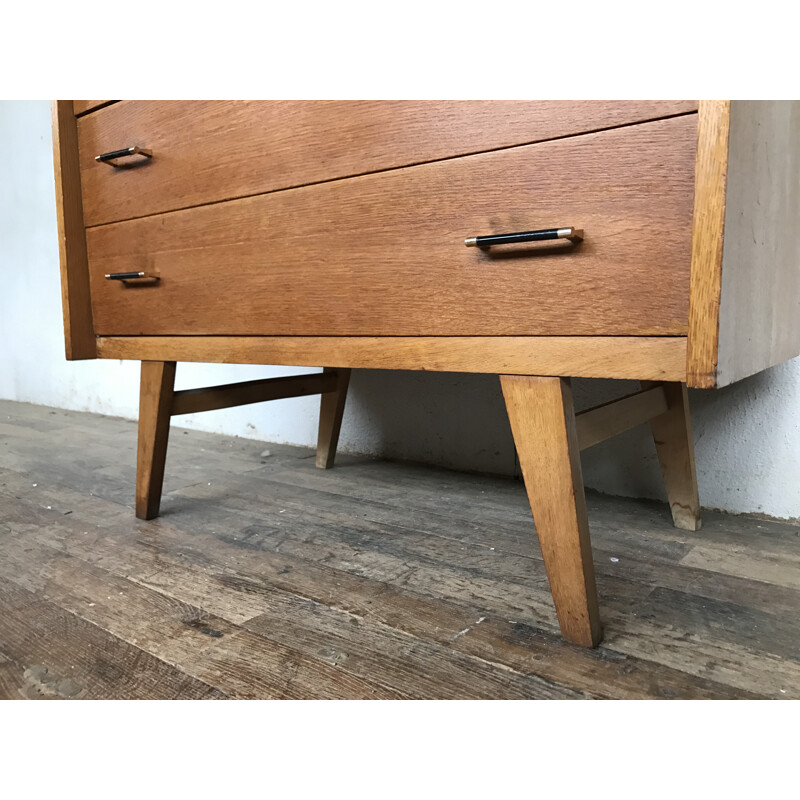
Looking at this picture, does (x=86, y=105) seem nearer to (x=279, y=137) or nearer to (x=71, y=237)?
(x=71, y=237)

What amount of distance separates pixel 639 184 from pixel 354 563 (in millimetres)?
601

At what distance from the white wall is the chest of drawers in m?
0.16

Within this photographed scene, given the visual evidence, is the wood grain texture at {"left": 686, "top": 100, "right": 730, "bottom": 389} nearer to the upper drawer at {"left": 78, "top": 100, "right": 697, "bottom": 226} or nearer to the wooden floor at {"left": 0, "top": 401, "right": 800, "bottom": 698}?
the upper drawer at {"left": 78, "top": 100, "right": 697, "bottom": 226}

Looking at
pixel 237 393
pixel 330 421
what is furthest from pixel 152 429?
pixel 330 421

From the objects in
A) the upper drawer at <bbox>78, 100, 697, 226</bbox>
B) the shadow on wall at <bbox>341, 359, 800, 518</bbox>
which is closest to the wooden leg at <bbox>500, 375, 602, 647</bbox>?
the upper drawer at <bbox>78, 100, 697, 226</bbox>

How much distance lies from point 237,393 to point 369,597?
1.68 feet

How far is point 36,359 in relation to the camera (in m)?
2.68

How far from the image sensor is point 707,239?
0.56 metres

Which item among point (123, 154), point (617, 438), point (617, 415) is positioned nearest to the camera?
point (617, 415)

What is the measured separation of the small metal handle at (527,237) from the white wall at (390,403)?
65cm

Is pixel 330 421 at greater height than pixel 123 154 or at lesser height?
lesser

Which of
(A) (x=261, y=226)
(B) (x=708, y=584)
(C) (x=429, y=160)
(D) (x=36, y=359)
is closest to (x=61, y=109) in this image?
(A) (x=261, y=226)

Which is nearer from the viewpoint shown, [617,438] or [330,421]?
[617,438]

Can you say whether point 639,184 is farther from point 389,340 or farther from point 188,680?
point 188,680
